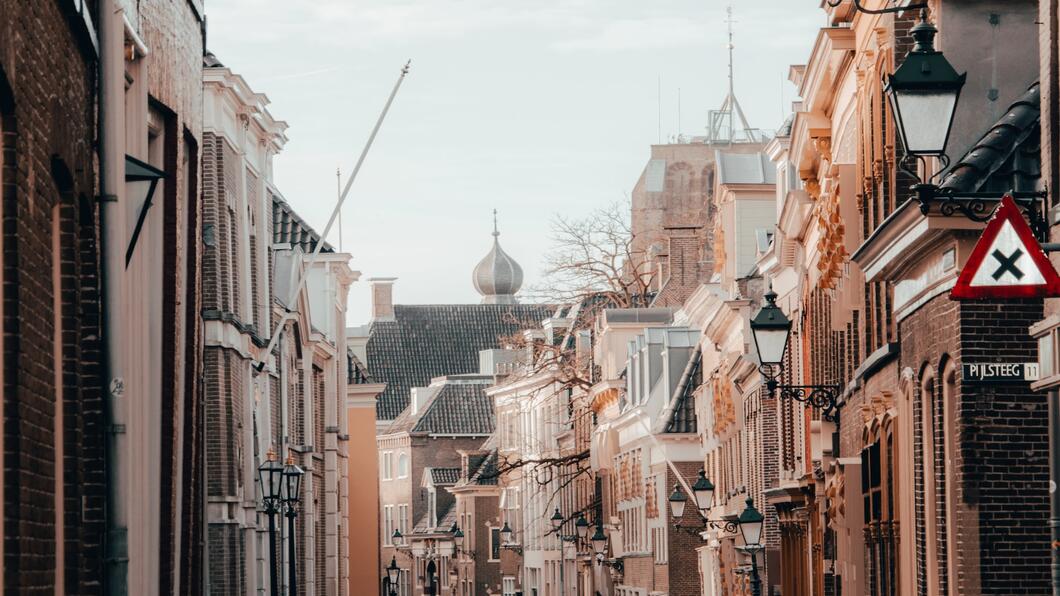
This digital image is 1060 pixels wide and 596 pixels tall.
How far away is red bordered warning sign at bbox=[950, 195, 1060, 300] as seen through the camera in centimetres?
933

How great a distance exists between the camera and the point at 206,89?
3134 centimetres

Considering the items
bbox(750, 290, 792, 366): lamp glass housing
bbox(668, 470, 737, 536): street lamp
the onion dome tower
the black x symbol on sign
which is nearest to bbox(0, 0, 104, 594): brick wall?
the black x symbol on sign

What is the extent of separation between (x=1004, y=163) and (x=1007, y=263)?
5809 millimetres

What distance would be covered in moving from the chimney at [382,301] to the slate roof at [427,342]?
0.40m

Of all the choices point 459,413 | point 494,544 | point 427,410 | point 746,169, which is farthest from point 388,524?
point 746,169

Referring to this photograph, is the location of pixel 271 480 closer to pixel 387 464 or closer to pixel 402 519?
pixel 402 519

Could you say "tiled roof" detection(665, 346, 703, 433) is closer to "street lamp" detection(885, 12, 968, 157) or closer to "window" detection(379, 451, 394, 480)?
"street lamp" detection(885, 12, 968, 157)

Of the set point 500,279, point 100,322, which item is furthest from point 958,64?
point 500,279

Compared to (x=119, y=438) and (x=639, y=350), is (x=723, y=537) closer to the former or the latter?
(x=639, y=350)

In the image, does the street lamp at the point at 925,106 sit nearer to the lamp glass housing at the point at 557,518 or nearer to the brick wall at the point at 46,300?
the brick wall at the point at 46,300

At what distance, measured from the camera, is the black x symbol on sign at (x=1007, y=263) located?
938 centimetres

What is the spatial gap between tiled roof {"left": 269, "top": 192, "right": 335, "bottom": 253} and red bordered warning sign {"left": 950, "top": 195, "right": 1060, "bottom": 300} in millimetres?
34524

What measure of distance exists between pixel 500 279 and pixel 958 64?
109336 millimetres

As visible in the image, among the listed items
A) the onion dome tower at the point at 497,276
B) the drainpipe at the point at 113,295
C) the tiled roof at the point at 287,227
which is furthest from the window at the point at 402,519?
the drainpipe at the point at 113,295
